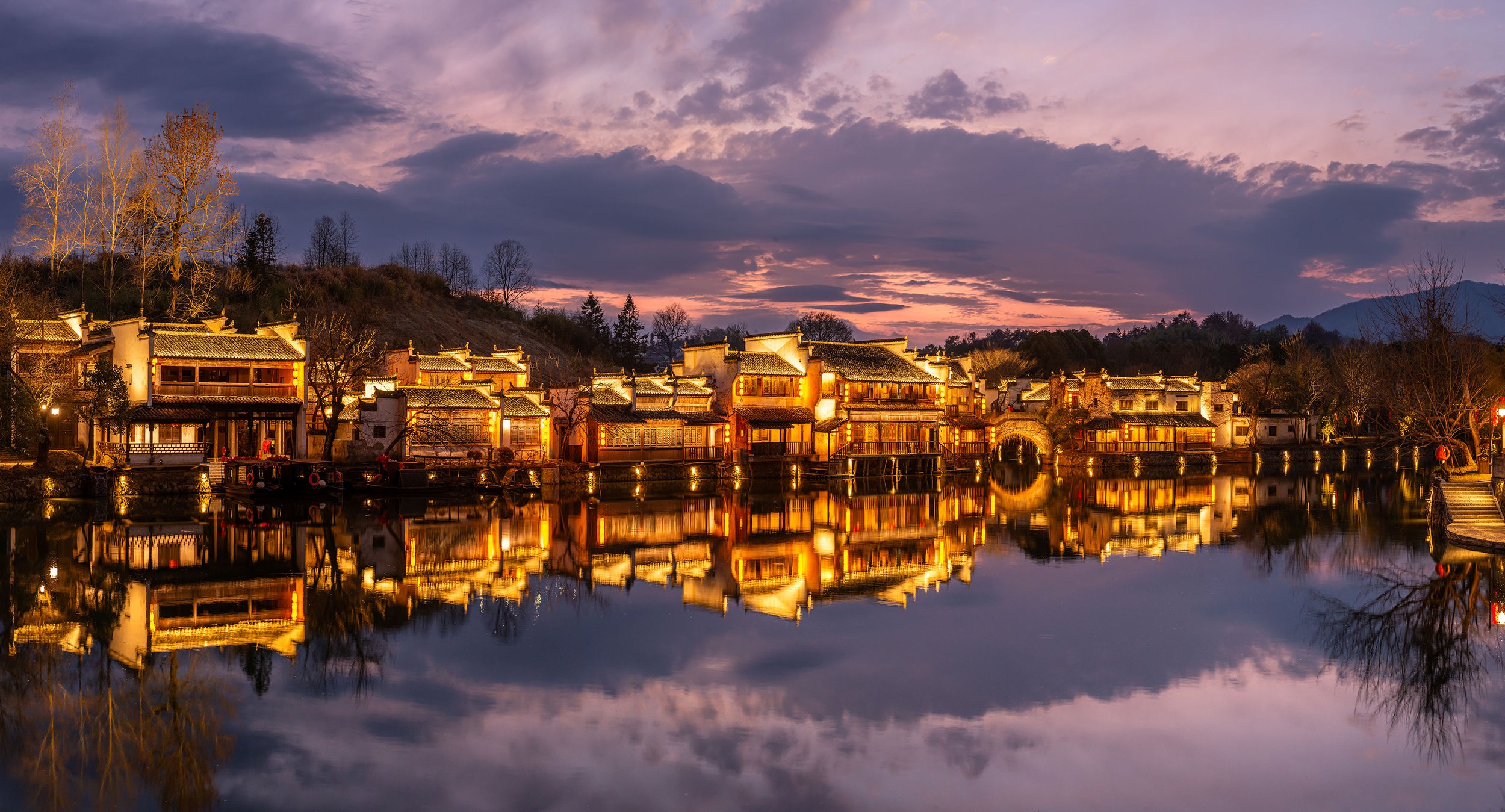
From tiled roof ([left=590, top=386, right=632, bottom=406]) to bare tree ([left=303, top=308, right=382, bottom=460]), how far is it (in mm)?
9760

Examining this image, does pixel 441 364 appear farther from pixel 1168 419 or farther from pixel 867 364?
pixel 1168 419

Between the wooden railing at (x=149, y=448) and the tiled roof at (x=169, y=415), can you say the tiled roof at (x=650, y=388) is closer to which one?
the tiled roof at (x=169, y=415)

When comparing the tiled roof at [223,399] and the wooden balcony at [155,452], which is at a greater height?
the tiled roof at [223,399]

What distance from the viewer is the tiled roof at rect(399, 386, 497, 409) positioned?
39.2 m

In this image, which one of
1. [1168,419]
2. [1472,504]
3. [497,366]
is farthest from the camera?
[1168,419]

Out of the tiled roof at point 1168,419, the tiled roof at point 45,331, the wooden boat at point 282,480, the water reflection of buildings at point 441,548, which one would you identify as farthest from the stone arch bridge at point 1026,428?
the tiled roof at point 45,331

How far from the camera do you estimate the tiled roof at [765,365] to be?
158 feet

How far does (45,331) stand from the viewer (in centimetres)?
3950

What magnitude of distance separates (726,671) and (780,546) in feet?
38.5

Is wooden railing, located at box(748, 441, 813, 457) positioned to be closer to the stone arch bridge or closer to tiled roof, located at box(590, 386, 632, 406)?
tiled roof, located at box(590, 386, 632, 406)

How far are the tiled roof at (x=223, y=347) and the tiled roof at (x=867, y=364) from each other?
79.2ft

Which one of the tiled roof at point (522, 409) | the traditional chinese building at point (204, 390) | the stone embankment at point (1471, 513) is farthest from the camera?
the tiled roof at point (522, 409)

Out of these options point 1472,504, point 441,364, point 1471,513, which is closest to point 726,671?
point 1471,513

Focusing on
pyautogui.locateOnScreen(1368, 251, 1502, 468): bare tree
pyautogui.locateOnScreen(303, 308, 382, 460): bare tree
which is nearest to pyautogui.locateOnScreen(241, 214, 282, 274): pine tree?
pyautogui.locateOnScreen(303, 308, 382, 460): bare tree
